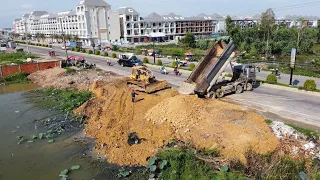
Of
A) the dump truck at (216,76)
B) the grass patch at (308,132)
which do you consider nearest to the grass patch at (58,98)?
the dump truck at (216,76)

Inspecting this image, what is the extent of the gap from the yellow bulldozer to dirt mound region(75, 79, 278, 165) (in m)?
1.81

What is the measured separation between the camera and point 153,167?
1147 cm

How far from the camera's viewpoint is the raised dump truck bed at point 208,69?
64.7 ft

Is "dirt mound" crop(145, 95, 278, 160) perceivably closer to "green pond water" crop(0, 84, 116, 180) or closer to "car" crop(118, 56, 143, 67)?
"green pond water" crop(0, 84, 116, 180)

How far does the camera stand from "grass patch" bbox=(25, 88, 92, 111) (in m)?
21.7

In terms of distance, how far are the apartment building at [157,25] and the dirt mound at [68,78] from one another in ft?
184

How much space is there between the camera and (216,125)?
47.4 ft

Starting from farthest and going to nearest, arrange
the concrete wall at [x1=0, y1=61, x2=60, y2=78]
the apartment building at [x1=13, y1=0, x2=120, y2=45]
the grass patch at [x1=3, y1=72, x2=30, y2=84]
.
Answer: the apartment building at [x1=13, y1=0, x2=120, y2=45] < the concrete wall at [x1=0, y1=61, x2=60, y2=78] < the grass patch at [x1=3, y1=72, x2=30, y2=84]

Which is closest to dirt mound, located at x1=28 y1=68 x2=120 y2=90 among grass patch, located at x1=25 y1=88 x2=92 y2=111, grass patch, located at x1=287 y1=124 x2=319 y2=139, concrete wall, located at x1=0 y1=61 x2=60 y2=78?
concrete wall, located at x1=0 y1=61 x2=60 y2=78

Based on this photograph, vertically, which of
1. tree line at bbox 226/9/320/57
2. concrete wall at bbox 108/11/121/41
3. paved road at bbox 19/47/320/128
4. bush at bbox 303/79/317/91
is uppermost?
concrete wall at bbox 108/11/121/41

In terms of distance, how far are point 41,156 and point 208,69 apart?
13910 millimetres

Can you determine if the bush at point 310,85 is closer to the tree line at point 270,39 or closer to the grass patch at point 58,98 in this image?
the grass patch at point 58,98

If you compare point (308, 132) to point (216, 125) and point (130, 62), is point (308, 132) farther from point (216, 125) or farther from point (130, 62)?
point (130, 62)

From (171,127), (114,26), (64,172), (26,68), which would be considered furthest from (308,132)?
(114,26)
